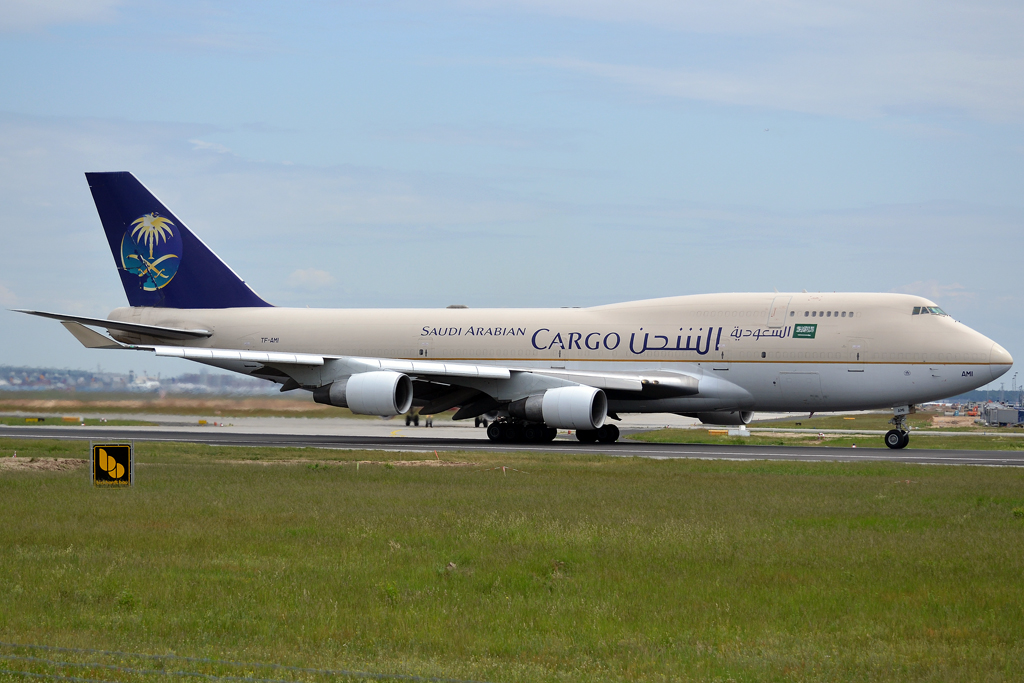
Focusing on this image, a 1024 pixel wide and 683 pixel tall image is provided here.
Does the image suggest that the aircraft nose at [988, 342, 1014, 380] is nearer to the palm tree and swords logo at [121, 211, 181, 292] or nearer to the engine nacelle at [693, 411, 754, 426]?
the engine nacelle at [693, 411, 754, 426]

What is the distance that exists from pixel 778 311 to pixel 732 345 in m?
1.79

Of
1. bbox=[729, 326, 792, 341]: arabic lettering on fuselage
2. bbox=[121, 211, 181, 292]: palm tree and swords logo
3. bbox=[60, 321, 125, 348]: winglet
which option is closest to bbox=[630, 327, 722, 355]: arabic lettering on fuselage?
bbox=[729, 326, 792, 341]: arabic lettering on fuselage

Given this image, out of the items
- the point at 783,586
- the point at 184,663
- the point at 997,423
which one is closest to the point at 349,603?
the point at 184,663

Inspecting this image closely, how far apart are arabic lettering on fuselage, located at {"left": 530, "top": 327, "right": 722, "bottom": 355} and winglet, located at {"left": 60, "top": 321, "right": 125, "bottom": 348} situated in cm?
1398

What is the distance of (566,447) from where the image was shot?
3238 centimetres

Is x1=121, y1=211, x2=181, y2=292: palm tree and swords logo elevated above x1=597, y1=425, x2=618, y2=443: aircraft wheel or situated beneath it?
elevated above

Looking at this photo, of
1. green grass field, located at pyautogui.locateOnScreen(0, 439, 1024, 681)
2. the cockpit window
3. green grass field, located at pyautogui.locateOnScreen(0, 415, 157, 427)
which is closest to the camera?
green grass field, located at pyautogui.locateOnScreen(0, 439, 1024, 681)

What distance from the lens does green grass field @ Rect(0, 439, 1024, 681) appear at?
26.8ft

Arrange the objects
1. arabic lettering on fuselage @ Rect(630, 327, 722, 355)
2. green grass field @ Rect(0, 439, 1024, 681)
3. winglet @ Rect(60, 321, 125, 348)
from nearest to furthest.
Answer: green grass field @ Rect(0, 439, 1024, 681) → arabic lettering on fuselage @ Rect(630, 327, 722, 355) → winglet @ Rect(60, 321, 125, 348)

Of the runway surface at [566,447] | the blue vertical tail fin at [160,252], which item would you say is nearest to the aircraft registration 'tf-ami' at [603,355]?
the blue vertical tail fin at [160,252]

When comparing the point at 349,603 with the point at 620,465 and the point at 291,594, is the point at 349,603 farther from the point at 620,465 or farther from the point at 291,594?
the point at 620,465

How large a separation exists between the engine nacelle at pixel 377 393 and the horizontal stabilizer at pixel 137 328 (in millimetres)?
8829

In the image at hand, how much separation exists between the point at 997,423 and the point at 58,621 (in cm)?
7956

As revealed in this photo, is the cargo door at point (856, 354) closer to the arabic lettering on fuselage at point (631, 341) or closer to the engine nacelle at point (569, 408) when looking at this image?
the arabic lettering on fuselage at point (631, 341)
